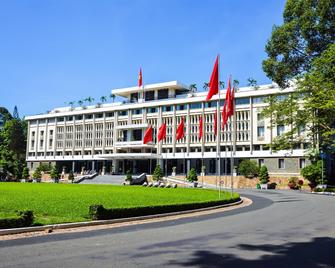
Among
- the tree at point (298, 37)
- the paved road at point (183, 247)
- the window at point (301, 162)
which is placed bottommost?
the paved road at point (183, 247)

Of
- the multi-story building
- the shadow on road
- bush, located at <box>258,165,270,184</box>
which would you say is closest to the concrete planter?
bush, located at <box>258,165,270,184</box>

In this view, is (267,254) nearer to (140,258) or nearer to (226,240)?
(226,240)

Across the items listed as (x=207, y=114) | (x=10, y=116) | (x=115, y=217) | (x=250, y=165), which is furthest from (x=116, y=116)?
(x=115, y=217)

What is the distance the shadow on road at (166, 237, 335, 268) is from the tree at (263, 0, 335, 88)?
84.2 ft

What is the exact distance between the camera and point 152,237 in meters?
11.7

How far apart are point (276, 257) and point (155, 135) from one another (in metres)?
70.4

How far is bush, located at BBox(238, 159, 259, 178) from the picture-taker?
60406 mm

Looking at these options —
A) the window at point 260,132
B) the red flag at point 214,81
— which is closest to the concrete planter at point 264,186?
the window at point 260,132

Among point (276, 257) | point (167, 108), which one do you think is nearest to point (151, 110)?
point (167, 108)

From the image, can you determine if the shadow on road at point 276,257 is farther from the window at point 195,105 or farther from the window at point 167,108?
the window at point 167,108

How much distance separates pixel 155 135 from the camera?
260 feet

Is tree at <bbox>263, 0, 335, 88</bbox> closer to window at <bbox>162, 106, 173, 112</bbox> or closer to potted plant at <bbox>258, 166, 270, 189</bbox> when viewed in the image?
potted plant at <bbox>258, 166, 270, 189</bbox>

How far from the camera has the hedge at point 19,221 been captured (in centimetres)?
1236

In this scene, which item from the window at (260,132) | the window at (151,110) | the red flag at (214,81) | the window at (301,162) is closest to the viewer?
the red flag at (214,81)
